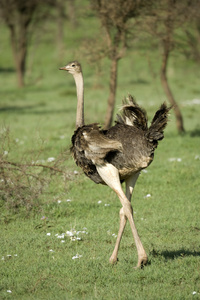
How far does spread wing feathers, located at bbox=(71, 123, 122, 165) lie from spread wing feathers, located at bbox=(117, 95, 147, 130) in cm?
42

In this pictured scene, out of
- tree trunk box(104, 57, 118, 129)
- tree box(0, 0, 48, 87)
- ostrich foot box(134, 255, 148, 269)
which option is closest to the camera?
ostrich foot box(134, 255, 148, 269)

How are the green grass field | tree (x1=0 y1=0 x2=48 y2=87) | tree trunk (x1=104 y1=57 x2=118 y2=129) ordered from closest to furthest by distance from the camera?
the green grass field → tree trunk (x1=104 y1=57 x2=118 y2=129) → tree (x1=0 y1=0 x2=48 y2=87)

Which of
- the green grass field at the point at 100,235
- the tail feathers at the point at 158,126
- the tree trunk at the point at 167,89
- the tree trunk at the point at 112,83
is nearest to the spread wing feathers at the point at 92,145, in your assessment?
the tail feathers at the point at 158,126

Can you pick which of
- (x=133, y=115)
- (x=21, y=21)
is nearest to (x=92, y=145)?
(x=133, y=115)

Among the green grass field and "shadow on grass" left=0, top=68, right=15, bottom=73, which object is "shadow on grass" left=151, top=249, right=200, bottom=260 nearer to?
the green grass field

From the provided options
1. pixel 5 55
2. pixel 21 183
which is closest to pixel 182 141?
pixel 21 183

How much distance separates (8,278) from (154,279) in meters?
1.53

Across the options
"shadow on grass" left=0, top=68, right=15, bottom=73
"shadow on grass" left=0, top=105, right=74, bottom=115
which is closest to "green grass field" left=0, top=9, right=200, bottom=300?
"shadow on grass" left=0, top=105, right=74, bottom=115

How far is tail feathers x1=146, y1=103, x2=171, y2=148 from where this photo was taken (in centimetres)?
572

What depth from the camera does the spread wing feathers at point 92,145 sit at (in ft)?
18.9

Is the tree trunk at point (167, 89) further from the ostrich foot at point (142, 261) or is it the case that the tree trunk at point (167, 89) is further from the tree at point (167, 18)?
the ostrich foot at point (142, 261)

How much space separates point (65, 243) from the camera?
661 centimetres

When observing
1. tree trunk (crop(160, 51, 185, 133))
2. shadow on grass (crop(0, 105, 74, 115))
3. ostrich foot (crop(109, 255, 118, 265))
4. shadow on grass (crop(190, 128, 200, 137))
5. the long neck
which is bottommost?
shadow on grass (crop(0, 105, 74, 115))

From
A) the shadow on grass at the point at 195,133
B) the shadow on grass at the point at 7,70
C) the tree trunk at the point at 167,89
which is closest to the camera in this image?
the tree trunk at the point at 167,89
